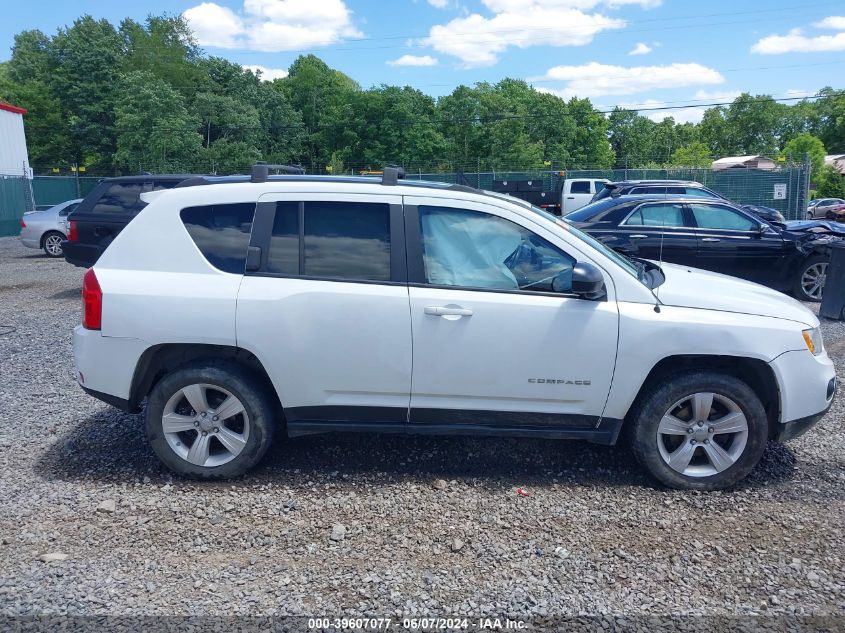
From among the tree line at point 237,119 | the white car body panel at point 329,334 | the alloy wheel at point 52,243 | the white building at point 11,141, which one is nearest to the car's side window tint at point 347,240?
the white car body panel at point 329,334

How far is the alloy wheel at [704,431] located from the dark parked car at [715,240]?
6062 mm

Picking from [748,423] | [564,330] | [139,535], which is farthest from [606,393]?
[139,535]

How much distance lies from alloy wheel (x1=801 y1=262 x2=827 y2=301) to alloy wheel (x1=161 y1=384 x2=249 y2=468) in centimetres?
923

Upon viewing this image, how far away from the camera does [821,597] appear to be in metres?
3.16

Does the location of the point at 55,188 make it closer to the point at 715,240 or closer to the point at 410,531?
the point at 715,240

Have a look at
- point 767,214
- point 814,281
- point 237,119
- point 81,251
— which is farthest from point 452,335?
point 237,119

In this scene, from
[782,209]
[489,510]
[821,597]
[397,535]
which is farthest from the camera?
[782,209]

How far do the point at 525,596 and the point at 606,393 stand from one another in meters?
1.41

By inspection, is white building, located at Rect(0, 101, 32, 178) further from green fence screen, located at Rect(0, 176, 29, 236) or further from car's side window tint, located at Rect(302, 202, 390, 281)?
car's side window tint, located at Rect(302, 202, 390, 281)

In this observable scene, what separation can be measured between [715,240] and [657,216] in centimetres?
90

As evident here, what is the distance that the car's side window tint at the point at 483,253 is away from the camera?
4203 mm

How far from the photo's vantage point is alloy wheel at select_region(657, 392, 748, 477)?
411 cm

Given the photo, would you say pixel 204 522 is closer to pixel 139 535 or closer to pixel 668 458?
pixel 139 535

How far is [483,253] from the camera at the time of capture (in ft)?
14.0
